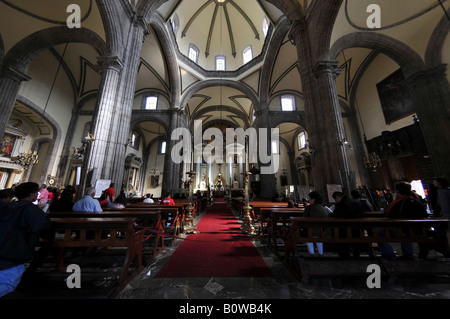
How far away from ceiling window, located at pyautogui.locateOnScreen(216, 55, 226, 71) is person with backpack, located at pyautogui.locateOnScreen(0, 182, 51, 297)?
18628mm

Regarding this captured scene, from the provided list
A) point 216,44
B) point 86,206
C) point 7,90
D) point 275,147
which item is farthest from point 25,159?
point 275,147

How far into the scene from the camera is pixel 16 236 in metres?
1.52

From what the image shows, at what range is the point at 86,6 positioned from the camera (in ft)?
21.6

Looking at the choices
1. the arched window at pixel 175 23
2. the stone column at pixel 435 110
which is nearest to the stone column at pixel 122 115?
the arched window at pixel 175 23

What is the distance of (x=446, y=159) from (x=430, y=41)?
5508mm

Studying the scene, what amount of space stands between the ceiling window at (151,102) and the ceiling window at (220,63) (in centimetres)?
739

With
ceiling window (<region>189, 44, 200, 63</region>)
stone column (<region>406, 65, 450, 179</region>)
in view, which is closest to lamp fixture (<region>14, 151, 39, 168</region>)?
ceiling window (<region>189, 44, 200, 63</region>)

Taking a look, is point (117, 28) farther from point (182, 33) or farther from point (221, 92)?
point (221, 92)

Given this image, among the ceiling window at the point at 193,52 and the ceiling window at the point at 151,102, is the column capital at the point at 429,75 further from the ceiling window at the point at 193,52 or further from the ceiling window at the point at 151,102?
the ceiling window at the point at 151,102

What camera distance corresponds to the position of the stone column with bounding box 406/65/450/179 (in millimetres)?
6695

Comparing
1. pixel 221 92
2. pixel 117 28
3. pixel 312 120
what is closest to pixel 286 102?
pixel 221 92

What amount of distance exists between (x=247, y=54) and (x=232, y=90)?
375 cm

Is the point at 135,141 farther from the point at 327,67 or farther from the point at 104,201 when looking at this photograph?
the point at 327,67

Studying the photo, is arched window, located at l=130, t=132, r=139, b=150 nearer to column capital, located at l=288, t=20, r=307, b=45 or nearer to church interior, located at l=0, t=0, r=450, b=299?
church interior, located at l=0, t=0, r=450, b=299
